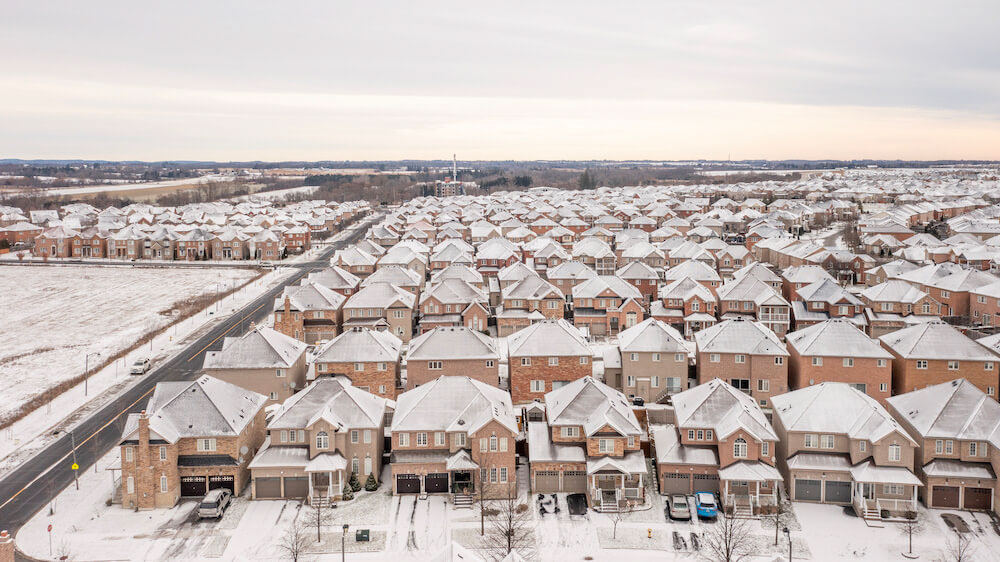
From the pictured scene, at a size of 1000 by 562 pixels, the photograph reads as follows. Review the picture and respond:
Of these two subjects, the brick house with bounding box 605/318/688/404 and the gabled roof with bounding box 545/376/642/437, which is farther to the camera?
the brick house with bounding box 605/318/688/404

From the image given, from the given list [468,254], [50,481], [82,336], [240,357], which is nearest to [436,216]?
[468,254]

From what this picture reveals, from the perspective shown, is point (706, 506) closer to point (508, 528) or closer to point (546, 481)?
point (546, 481)

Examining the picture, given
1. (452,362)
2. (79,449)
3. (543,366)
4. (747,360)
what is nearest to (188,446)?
(79,449)

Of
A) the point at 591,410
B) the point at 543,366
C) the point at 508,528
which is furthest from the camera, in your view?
the point at 543,366

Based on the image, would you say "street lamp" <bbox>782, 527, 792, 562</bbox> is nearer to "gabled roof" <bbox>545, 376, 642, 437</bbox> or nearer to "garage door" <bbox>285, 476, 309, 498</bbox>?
"gabled roof" <bbox>545, 376, 642, 437</bbox>

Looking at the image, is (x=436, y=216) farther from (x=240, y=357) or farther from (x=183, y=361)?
(x=240, y=357)

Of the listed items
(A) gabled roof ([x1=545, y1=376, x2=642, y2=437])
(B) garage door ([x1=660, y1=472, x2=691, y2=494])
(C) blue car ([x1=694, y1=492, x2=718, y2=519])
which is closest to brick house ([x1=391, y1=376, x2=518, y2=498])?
(A) gabled roof ([x1=545, y1=376, x2=642, y2=437])
